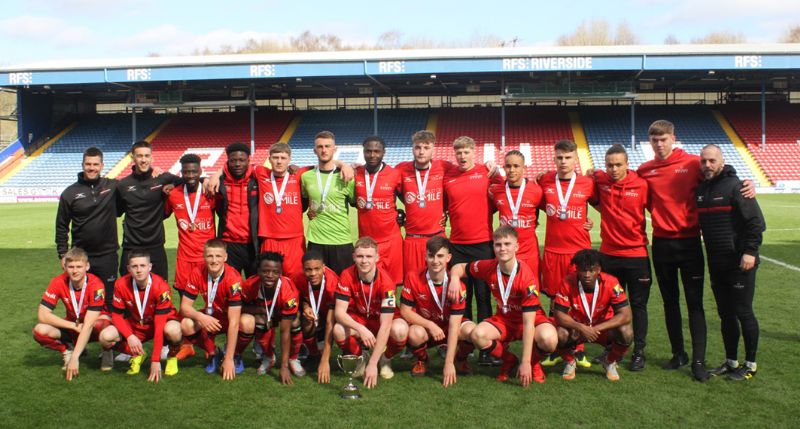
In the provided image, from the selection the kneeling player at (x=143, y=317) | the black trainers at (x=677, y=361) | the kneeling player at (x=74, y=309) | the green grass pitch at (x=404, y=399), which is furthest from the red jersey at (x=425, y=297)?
the kneeling player at (x=74, y=309)

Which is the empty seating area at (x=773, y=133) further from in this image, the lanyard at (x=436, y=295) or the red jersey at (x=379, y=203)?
the lanyard at (x=436, y=295)

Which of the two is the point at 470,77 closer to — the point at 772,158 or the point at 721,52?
the point at 721,52

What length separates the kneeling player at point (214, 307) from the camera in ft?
15.8

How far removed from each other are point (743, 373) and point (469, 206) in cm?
225

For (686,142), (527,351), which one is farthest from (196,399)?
(686,142)

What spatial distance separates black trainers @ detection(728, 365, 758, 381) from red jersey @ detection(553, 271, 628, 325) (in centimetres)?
87

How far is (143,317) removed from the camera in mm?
5059

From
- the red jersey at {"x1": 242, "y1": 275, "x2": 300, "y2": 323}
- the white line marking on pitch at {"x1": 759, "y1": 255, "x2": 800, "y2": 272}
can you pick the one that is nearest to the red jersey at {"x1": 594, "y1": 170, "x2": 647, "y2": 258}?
the red jersey at {"x1": 242, "y1": 275, "x2": 300, "y2": 323}

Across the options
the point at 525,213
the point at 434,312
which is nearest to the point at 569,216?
the point at 525,213

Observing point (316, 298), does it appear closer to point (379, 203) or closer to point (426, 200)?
point (379, 203)

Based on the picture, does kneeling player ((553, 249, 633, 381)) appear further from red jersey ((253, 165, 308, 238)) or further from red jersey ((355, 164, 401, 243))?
red jersey ((253, 165, 308, 238))

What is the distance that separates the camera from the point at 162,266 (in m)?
5.66

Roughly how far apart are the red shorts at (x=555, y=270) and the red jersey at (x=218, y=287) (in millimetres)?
2327

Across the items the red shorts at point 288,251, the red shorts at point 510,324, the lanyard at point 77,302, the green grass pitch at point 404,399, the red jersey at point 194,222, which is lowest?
the green grass pitch at point 404,399
